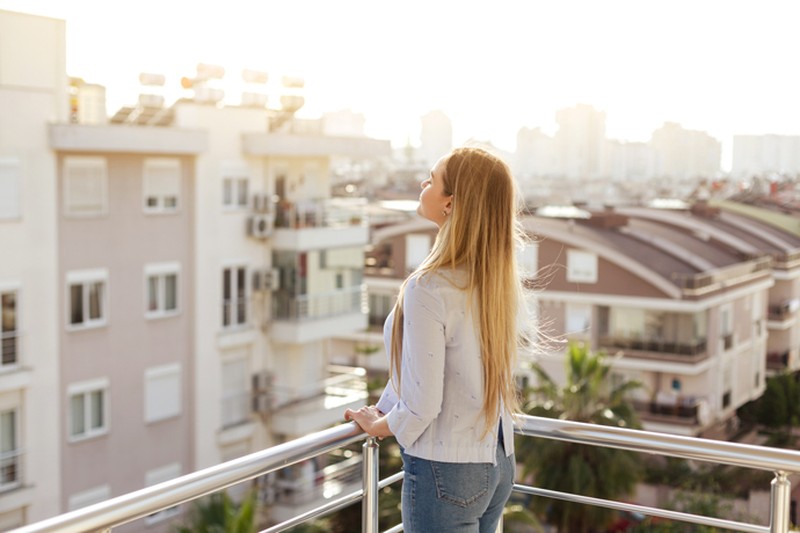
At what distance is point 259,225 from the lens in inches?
620

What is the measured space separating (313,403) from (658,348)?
275 inches

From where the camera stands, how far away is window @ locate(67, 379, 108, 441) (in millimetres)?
13094

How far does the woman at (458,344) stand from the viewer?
1.73 meters

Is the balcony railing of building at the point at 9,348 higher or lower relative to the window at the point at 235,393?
higher

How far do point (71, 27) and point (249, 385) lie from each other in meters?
→ 5.90

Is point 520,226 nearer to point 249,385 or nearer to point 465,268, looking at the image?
point 465,268

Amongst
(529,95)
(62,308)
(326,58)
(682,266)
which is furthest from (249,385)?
(529,95)

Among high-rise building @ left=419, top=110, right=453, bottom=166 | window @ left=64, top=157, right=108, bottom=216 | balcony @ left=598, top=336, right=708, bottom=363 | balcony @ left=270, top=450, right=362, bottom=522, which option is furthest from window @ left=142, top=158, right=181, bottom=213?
balcony @ left=598, top=336, right=708, bottom=363

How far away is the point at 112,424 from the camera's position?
1355 cm

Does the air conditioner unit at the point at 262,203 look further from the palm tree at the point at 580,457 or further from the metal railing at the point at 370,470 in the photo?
the metal railing at the point at 370,470

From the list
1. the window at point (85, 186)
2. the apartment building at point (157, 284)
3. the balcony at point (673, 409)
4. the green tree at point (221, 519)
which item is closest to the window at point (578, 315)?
the balcony at point (673, 409)

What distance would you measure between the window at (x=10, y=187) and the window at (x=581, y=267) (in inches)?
448

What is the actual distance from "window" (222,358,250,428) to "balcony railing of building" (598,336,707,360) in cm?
765

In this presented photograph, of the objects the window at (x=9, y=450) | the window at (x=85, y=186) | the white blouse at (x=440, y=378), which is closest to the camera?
the white blouse at (x=440, y=378)
